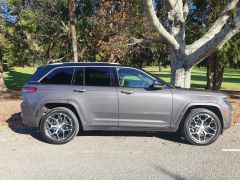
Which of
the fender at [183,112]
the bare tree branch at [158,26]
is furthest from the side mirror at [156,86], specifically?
the bare tree branch at [158,26]

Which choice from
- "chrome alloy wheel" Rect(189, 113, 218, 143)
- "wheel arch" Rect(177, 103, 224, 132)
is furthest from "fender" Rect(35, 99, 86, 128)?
"chrome alloy wheel" Rect(189, 113, 218, 143)

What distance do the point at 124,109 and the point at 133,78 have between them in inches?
27.3

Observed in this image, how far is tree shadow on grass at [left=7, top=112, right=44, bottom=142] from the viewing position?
8834 mm

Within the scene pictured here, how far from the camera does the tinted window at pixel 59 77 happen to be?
8.26 metres

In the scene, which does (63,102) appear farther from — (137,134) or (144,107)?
(137,134)

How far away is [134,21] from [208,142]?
9.18 m

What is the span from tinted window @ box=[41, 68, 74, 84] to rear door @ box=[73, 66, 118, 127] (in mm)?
196

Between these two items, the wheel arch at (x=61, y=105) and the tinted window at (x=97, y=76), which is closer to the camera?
the wheel arch at (x=61, y=105)

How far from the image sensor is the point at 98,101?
8078mm

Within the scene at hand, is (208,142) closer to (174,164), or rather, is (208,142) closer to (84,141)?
(174,164)

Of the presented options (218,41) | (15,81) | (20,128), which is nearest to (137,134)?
(20,128)

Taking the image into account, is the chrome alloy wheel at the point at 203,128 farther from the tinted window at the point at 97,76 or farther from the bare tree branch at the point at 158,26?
the bare tree branch at the point at 158,26

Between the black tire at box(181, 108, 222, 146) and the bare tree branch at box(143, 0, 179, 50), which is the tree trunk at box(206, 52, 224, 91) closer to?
the bare tree branch at box(143, 0, 179, 50)

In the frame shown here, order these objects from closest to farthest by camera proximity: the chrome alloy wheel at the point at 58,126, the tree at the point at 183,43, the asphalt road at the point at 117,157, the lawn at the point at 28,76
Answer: the asphalt road at the point at 117,157, the chrome alloy wheel at the point at 58,126, the tree at the point at 183,43, the lawn at the point at 28,76
